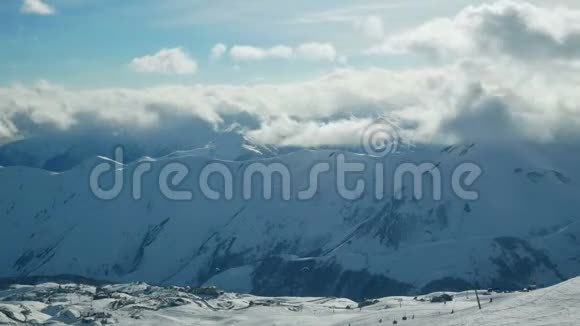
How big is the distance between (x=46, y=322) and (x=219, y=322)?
3724 centimetres

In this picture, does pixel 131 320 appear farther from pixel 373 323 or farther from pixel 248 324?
pixel 373 323

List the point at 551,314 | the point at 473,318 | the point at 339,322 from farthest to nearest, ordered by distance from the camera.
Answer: the point at 339,322 → the point at 473,318 → the point at 551,314

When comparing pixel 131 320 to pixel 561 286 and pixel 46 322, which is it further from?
pixel 561 286

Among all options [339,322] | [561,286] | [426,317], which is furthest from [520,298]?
[339,322]

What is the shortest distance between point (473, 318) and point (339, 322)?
55.4 metres

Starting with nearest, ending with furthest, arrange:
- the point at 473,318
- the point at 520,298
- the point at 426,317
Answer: the point at 473,318
the point at 520,298
the point at 426,317

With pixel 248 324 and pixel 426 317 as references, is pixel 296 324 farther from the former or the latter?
pixel 426 317

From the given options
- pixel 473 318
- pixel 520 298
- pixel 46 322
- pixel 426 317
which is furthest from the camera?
pixel 46 322

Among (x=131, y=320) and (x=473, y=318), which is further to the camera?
(x=131, y=320)

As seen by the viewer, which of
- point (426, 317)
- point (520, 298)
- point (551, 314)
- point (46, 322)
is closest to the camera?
point (551, 314)

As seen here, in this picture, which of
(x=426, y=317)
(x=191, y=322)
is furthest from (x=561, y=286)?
(x=191, y=322)

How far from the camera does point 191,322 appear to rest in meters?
199

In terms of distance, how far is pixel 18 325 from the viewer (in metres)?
190

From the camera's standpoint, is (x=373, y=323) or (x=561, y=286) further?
(x=373, y=323)
